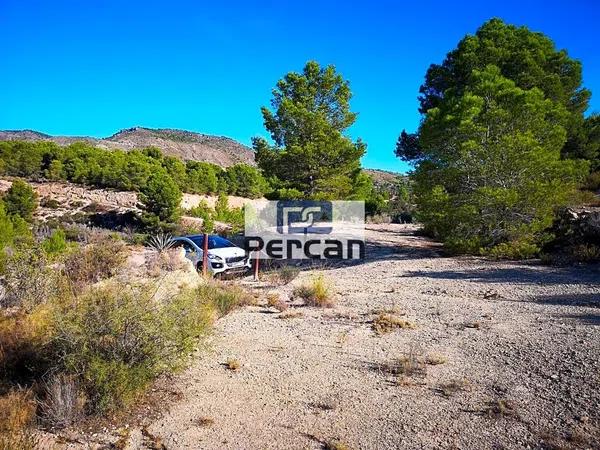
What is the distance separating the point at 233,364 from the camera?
17.6 feet

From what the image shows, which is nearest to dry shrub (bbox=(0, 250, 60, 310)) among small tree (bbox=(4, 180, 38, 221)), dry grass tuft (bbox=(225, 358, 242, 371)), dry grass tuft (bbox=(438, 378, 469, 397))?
dry grass tuft (bbox=(225, 358, 242, 371))

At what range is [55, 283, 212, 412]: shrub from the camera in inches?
161

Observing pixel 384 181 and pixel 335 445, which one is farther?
pixel 384 181

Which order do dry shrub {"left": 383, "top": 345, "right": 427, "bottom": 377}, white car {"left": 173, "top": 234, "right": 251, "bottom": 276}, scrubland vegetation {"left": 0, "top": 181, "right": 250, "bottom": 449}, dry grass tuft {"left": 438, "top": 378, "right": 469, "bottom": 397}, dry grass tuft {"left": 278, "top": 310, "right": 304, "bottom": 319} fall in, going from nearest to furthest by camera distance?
scrubland vegetation {"left": 0, "top": 181, "right": 250, "bottom": 449} → dry grass tuft {"left": 438, "top": 378, "right": 469, "bottom": 397} → dry shrub {"left": 383, "top": 345, "right": 427, "bottom": 377} → dry grass tuft {"left": 278, "top": 310, "right": 304, "bottom": 319} → white car {"left": 173, "top": 234, "right": 251, "bottom": 276}

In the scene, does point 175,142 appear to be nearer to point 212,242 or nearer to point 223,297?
point 212,242

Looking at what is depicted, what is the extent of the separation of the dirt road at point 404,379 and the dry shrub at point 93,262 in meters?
3.50

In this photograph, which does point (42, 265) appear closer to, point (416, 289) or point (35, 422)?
point (35, 422)

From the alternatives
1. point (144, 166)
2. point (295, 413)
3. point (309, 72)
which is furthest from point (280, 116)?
point (144, 166)

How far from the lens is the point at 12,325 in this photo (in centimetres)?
545

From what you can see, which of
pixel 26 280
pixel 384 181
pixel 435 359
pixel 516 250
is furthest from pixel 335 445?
pixel 384 181

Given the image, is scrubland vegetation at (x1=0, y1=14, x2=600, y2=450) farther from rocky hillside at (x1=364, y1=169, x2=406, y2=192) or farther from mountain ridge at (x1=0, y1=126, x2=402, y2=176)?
mountain ridge at (x1=0, y1=126, x2=402, y2=176)

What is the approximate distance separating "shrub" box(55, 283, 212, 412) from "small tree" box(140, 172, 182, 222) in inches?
1226

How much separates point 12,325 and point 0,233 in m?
10.8

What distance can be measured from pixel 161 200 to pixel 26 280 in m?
27.8
